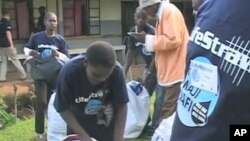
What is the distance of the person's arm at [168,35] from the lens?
4.36 meters

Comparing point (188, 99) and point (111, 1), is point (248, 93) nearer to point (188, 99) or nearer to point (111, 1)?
point (188, 99)

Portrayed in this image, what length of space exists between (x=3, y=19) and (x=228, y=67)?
10348 millimetres

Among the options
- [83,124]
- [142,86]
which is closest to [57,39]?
[142,86]

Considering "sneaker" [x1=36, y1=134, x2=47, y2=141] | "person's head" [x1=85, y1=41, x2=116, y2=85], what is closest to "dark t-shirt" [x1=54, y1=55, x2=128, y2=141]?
"person's head" [x1=85, y1=41, x2=116, y2=85]

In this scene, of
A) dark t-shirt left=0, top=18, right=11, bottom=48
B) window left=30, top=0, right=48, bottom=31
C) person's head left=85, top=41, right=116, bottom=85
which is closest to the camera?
person's head left=85, top=41, right=116, bottom=85

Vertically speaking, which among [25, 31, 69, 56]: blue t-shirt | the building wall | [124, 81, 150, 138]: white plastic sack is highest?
[25, 31, 69, 56]: blue t-shirt

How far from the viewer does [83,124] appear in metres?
3.26

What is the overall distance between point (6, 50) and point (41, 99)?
607 cm

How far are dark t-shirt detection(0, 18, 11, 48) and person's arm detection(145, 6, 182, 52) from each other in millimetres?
7119

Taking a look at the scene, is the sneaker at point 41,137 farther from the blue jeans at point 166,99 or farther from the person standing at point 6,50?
the person standing at point 6,50

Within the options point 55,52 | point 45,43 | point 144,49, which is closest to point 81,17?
point 144,49

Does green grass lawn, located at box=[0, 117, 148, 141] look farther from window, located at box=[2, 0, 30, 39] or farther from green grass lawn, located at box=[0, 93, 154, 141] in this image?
window, located at box=[2, 0, 30, 39]

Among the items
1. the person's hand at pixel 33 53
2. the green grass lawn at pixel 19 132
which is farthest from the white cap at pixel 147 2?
the green grass lawn at pixel 19 132

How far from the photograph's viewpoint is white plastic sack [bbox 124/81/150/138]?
552cm
